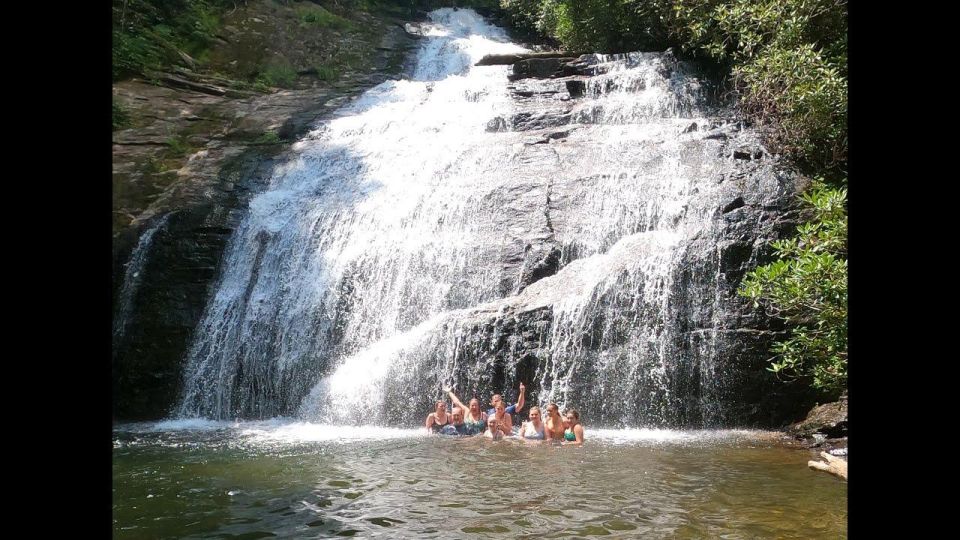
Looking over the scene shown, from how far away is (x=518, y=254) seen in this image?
11.6 m

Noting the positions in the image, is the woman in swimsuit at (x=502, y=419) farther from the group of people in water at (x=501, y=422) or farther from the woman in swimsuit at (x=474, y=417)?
the woman in swimsuit at (x=474, y=417)

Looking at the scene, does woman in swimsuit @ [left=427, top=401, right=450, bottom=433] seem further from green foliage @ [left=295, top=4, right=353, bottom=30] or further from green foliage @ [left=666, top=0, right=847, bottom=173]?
green foliage @ [left=295, top=4, right=353, bottom=30]

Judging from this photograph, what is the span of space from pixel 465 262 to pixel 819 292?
17.6 feet

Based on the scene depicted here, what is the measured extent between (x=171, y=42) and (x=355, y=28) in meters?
5.83

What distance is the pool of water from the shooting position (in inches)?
207

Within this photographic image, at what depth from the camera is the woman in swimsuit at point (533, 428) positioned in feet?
29.9

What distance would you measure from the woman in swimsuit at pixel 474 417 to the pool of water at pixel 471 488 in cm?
36

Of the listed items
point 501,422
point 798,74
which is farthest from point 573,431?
point 798,74

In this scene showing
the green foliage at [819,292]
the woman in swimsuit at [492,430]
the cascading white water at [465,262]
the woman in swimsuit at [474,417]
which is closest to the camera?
the green foliage at [819,292]

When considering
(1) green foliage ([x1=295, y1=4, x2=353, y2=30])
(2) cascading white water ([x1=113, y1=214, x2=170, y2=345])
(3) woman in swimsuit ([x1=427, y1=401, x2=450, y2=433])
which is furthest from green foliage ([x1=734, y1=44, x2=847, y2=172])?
(1) green foliage ([x1=295, y1=4, x2=353, y2=30])

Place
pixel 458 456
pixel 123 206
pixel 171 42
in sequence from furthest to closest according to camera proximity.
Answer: pixel 171 42 < pixel 123 206 < pixel 458 456

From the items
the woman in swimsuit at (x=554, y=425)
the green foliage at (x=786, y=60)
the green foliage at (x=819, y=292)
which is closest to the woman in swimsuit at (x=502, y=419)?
the woman in swimsuit at (x=554, y=425)
